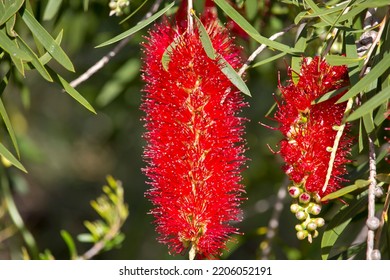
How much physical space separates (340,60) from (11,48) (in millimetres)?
530

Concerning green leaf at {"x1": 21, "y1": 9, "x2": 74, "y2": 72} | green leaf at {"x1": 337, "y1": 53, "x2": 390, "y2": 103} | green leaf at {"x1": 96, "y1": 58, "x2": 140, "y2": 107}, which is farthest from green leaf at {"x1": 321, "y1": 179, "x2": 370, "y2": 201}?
green leaf at {"x1": 96, "y1": 58, "x2": 140, "y2": 107}

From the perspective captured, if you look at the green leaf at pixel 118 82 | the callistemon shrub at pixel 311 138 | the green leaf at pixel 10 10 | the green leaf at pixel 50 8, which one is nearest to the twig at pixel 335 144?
the callistemon shrub at pixel 311 138

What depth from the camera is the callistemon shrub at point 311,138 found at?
1.25 meters

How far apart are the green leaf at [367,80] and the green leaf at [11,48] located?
1.64ft

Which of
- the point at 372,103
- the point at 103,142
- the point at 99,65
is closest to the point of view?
the point at 372,103

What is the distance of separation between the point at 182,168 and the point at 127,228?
217cm

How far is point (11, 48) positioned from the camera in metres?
1.23

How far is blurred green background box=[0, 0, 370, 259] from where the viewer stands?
2172 millimetres

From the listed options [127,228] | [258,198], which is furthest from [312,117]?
[127,228]

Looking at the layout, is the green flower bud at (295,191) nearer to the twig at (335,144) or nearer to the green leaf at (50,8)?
the twig at (335,144)

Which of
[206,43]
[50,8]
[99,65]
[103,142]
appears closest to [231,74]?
[206,43]

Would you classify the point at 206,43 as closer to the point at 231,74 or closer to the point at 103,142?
the point at 231,74

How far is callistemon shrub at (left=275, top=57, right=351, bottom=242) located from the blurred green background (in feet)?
1.49

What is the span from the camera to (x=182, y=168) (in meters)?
1.27
